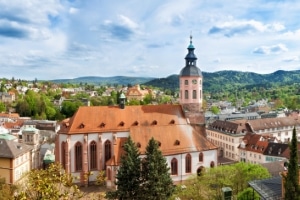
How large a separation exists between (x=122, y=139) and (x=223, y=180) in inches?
754

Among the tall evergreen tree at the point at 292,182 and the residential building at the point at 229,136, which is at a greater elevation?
the tall evergreen tree at the point at 292,182

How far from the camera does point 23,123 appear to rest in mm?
99438

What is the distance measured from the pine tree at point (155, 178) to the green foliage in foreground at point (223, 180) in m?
1.68

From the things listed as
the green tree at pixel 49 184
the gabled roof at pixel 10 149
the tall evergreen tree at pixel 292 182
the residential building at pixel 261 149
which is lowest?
the residential building at pixel 261 149

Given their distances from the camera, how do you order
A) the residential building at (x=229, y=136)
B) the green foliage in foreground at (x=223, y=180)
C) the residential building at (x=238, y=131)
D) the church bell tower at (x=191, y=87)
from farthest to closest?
the residential building at (x=238, y=131)
the residential building at (x=229, y=136)
the church bell tower at (x=191, y=87)
the green foliage in foreground at (x=223, y=180)

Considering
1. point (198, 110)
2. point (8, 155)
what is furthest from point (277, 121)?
point (8, 155)

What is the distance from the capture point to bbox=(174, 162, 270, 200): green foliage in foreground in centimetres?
3371

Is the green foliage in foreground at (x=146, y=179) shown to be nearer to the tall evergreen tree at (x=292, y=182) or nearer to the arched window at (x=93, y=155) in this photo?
the arched window at (x=93, y=155)

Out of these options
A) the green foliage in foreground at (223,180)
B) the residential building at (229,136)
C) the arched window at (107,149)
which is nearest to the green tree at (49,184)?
the green foliage in foreground at (223,180)

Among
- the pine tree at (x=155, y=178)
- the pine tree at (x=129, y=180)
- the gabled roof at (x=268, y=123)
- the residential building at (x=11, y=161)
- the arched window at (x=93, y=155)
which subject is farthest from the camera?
the gabled roof at (x=268, y=123)

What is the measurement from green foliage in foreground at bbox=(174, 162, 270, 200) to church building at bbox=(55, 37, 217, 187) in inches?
513

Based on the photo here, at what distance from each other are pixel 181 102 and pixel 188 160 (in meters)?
9.78

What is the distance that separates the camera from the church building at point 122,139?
48781 millimetres

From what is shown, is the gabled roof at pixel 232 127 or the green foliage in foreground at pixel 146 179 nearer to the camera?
the green foliage in foreground at pixel 146 179
